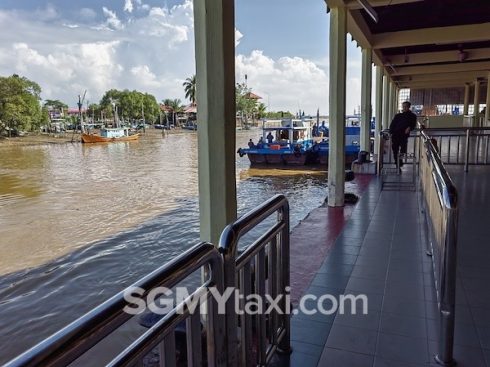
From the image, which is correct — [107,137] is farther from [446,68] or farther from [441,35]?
[441,35]

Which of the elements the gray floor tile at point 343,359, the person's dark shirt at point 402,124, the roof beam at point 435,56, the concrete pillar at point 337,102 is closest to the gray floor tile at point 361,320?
the gray floor tile at point 343,359

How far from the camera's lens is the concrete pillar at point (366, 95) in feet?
30.6

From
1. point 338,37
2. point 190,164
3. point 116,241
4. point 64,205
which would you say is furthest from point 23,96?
point 338,37

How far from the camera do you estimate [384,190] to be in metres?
7.28

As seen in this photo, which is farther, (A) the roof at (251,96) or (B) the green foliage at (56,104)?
(B) the green foliage at (56,104)

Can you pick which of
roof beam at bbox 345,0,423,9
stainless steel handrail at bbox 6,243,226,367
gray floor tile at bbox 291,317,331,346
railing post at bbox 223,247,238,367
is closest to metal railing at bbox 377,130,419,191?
roof beam at bbox 345,0,423,9

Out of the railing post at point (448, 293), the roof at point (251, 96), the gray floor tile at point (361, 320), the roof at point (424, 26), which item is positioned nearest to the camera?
the railing post at point (448, 293)

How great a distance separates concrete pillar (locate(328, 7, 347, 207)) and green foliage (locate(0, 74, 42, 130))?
42675mm

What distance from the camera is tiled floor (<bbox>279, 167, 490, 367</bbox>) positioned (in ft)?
7.48

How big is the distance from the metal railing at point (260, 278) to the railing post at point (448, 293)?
77cm

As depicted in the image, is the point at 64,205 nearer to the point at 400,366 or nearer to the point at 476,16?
the point at 476,16

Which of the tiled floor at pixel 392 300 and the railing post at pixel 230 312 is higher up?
the railing post at pixel 230 312

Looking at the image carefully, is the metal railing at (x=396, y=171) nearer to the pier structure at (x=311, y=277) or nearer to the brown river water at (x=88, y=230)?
the pier structure at (x=311, y=277)

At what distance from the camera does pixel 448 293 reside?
2.09 meters
